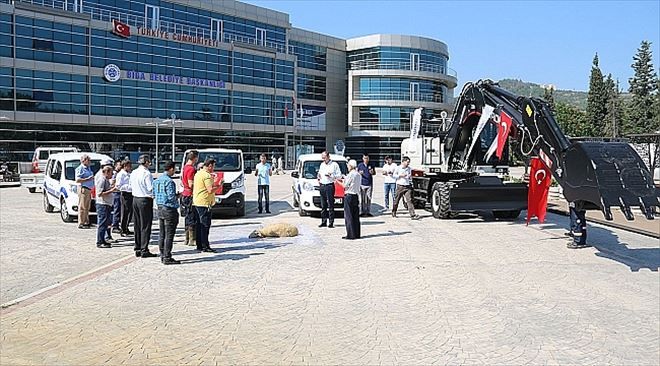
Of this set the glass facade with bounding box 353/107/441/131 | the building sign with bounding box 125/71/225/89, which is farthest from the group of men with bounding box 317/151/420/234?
the glass facade with bounding box 353/107/441/131

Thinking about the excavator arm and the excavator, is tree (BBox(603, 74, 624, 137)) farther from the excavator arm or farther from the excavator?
the excavator arm

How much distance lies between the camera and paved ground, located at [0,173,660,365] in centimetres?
621

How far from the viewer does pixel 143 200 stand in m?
11.1

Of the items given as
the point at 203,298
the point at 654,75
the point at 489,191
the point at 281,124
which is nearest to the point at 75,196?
the point at 203,298

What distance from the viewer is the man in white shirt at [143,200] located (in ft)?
36.3

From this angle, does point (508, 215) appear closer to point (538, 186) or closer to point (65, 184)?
point (538, 186)

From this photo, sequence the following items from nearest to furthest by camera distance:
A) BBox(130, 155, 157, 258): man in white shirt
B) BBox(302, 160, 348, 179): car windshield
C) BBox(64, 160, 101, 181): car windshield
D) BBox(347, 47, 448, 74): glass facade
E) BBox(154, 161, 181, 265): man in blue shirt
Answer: BBox(154, 161, 181, 265): man in blue shirt
BBox(130, 155, 157, 258): man in white shirt
BBox(64, 160, 101, 181): car windshield
BBox(302, 160, 348, 179): car windshield
BBox(347, 47, 448, 74): glass facade

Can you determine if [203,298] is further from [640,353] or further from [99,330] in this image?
[640,353]

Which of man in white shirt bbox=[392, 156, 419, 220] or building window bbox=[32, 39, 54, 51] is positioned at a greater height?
building window bbox=[32, 39, 54, 51]

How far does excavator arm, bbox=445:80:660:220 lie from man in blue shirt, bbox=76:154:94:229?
420 inches

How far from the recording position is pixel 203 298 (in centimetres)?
823

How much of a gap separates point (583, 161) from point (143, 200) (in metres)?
8.02

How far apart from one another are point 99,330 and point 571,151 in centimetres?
869

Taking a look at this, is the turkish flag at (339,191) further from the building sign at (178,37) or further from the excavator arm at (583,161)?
the building sign at (178,37)
